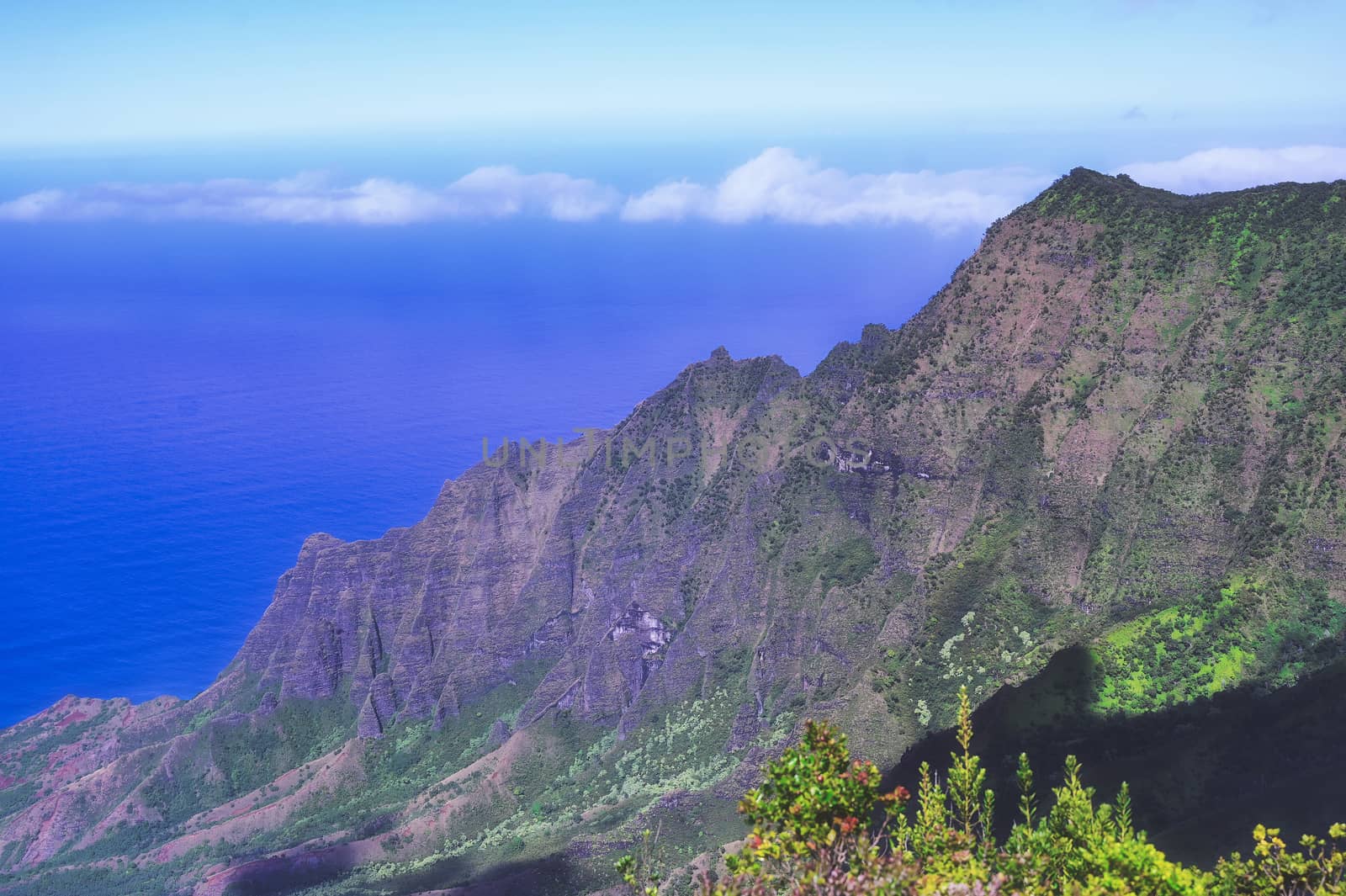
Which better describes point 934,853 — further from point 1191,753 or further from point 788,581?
point 788,581

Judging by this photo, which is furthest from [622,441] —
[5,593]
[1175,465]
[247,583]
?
[5,593]

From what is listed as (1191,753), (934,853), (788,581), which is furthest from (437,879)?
(934,853)

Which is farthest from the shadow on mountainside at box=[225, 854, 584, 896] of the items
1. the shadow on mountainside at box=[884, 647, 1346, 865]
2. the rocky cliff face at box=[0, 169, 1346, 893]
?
the shadow on mountainside at box=[884, 647, 1346, 865]

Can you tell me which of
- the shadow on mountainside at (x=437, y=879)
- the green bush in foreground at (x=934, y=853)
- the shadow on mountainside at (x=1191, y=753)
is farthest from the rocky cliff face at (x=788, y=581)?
the green bush in foreground at (x=934, y=853)

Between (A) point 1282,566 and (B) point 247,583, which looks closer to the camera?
(A) point 1282,566

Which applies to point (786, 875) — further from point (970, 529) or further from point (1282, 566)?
point (970, 529)

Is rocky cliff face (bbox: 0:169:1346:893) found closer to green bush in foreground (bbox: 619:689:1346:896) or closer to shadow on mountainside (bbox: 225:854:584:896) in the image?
shadow on mountainside (bbox: 225:854:584:896)
